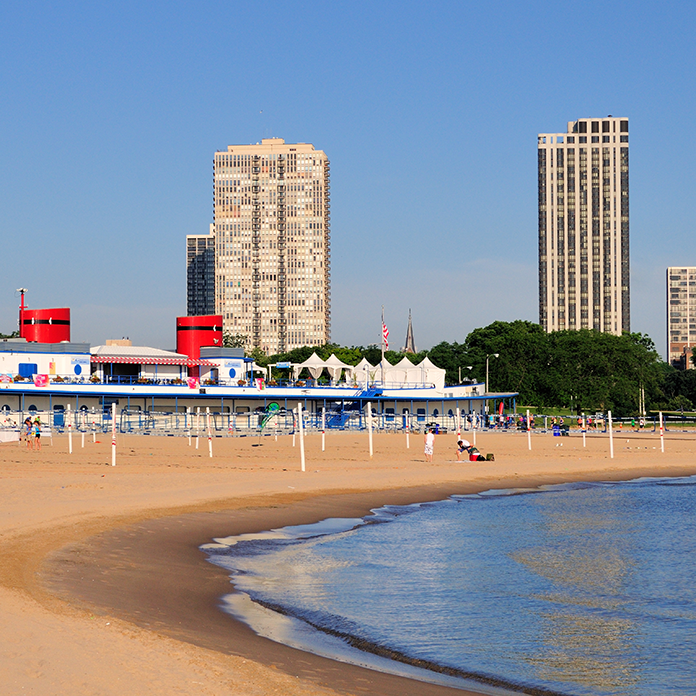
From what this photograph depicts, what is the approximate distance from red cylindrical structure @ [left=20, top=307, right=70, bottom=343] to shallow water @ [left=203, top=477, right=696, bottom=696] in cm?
5363

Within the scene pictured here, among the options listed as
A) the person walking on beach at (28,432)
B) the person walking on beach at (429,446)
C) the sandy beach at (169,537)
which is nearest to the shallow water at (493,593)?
the sandy beach at (169,537)

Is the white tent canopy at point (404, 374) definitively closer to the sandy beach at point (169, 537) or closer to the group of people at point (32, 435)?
the sandy beach at point (169, 537)

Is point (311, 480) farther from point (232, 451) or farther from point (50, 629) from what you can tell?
point (50, 629)

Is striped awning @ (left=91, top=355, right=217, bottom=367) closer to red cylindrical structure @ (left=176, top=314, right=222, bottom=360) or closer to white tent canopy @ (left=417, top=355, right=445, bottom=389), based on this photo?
red cylindrical structure @ (left=176, top=314, right=222, bottom=360)

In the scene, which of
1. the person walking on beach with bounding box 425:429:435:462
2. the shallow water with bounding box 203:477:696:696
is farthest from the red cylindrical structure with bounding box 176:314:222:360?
the shallow water with bounding box 203:477:696:696

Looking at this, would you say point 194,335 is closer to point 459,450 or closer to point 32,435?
point 32,435

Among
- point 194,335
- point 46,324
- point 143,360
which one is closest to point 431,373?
point 194,335

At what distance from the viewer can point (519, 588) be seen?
1798 cm

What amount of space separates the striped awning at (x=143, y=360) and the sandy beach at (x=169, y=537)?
20054 mm

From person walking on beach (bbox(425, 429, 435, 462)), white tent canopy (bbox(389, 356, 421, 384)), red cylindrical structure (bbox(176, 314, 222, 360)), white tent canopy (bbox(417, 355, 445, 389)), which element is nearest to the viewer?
person walking on beach (bbox(425, 429, 435, 462))

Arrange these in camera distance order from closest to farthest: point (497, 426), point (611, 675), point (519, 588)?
point (611, 675) < point (519, 588) < point (497, 426)

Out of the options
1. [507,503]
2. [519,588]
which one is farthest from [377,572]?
[507,503]

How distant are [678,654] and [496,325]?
5108 inches

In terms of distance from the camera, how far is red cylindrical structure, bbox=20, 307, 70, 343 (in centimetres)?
7500
